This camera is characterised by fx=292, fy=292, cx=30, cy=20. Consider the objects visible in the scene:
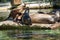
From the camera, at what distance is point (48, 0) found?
17.0 meters

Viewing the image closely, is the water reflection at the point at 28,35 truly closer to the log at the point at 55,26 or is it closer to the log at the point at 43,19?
the log at the point at 55,26

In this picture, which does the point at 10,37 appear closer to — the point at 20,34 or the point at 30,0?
the point at 20,34

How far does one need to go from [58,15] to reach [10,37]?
288 centimetres

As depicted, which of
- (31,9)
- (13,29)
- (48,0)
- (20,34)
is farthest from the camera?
(48,0)

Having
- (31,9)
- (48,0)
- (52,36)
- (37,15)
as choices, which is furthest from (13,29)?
(48,0)

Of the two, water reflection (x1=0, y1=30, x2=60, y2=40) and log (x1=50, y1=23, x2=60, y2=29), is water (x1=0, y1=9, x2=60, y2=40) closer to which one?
water reflection (x1=0, y1=30, x2=60, y2=40)

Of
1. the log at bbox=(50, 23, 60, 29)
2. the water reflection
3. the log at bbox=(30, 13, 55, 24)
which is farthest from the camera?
the log at bbox=(30, 13, 55, 24)

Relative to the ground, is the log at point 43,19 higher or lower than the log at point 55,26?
higher

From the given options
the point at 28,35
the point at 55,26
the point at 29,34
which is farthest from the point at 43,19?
the point at 28,35

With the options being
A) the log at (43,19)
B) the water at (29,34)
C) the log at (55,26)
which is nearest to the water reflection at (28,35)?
the water at (29,34)

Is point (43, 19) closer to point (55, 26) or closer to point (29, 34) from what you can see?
point (55, 26)

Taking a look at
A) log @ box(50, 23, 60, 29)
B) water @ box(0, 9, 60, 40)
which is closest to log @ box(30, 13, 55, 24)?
log @ box(50, 23, 60, 29)

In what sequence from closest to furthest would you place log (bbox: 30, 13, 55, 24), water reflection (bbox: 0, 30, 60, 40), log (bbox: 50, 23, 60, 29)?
1. water reflection (bbox: 0, 30, 60, 40)
2. log (bbox: 50, 23, 60, 29)
3. log (bbox: 30, 13, 55, 24)

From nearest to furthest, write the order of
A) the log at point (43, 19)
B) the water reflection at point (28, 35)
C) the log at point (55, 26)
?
1. the water reflection at point (28, 35)
2. the log at point (55, 26)
3. the log at point (43, 19)
